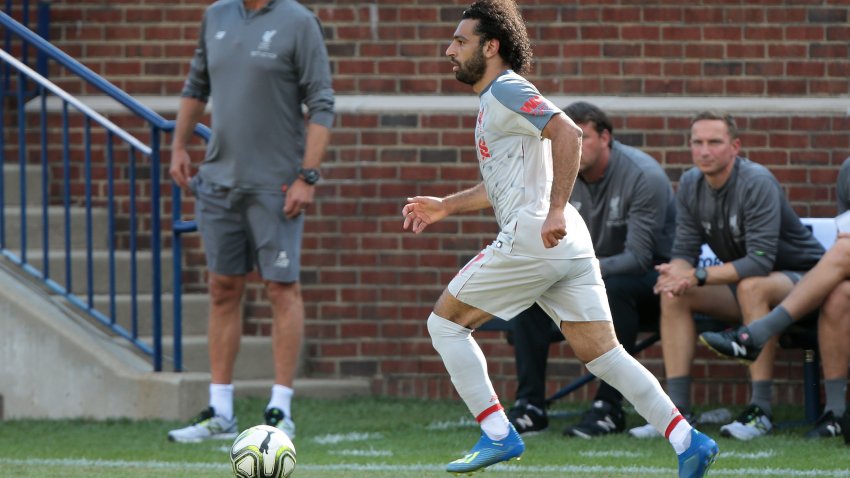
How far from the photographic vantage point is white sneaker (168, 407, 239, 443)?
701 cm

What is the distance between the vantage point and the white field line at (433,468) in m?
5.86

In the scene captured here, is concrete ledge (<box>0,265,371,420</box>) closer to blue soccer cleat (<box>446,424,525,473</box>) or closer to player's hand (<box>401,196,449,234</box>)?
player's hand (<box>401,196,449,234</box>)

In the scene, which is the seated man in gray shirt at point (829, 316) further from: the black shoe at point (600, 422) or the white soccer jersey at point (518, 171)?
the white soccer jersey at point (518, 171)

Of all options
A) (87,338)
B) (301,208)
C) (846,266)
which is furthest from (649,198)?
(87,338)

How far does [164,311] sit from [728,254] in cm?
330

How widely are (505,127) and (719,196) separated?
2405mm

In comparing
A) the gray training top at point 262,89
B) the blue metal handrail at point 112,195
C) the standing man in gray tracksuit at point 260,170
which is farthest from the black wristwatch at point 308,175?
the blue metal handrail at point 112,195

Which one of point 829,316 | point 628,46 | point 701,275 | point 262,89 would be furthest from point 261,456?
point 628,46

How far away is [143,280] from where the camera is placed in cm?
895

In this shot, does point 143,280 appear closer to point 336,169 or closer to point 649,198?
point 336,169

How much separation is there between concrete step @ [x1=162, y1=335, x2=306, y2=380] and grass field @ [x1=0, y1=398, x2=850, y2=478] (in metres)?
0.47

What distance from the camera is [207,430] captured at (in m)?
7.11

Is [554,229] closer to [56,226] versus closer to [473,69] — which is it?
[473,69]

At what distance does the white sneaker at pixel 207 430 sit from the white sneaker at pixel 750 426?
2.30 metres
